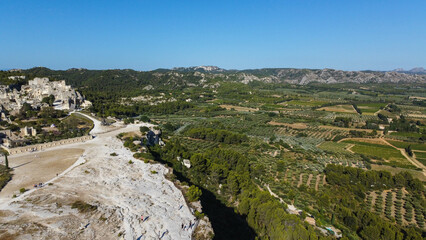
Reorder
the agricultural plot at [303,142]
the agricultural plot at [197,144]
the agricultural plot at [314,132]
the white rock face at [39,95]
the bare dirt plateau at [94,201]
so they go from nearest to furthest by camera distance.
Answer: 1. the bare dirt plateau at [94,201]
2. the agricultural plot at [197,144]
3. the agricultural plot at [303,142]
4. the white rock face at [39,95]
5. the agricultural plot at [314,132]

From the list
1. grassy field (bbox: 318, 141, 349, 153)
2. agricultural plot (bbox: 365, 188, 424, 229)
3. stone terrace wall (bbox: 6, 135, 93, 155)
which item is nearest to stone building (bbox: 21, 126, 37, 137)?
stone terrace wall (bbox: 6, 135, 93, 155)

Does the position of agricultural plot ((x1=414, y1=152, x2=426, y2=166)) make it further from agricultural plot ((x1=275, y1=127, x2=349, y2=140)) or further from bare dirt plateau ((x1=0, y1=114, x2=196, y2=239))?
bare dirt plateau ((x1=0, y1=114, x2=196, y2=239))

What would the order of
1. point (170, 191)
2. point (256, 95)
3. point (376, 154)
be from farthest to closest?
1. point (256, 95)
2. point (376, 154)
3. point (170, 191)

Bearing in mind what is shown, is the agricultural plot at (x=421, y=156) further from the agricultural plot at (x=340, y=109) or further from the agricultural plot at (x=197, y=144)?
the agricultural plot at (x=340, y=109)

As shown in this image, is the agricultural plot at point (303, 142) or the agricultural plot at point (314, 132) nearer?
the agricultural plot at point (303, 142)

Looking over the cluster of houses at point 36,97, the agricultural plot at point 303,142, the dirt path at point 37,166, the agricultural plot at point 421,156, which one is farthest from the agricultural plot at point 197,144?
the agricultural plot at point 421,156

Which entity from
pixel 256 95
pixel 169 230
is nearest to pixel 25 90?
pixel 169 230

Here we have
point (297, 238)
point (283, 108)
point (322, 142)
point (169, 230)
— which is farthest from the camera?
point (283, 108)

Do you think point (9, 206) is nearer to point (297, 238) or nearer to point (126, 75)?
point (297, 238)
